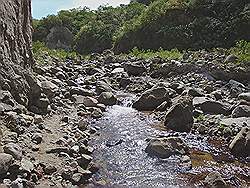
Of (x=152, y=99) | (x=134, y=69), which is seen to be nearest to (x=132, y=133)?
(x=152, y=99)

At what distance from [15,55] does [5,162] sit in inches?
161

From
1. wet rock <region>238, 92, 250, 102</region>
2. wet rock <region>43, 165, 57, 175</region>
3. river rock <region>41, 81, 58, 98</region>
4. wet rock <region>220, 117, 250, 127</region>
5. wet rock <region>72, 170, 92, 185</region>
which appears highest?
river rock <region>41, 81, 58, 98</region>

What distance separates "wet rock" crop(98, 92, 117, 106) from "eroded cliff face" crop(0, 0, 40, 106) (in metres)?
3.43

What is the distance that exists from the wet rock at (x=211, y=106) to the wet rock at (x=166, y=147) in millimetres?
3008

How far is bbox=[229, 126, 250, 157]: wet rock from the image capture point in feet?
31.1

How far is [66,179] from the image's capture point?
7410mm

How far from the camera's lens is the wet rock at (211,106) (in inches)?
483

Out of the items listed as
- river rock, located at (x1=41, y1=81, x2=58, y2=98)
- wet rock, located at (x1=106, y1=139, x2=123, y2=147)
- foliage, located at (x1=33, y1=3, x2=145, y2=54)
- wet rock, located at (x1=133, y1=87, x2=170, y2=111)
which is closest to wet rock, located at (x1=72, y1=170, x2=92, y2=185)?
wet rock, located at (x1=106, y1=139, x2=123, y2=147)

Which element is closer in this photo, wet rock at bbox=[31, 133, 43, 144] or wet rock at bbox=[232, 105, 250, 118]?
wet rock at bbox=[31, 133, 43, 144]

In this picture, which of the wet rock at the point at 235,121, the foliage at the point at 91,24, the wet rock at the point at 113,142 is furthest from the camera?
the foliage at the point at 91,24

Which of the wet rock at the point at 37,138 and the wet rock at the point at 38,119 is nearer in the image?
the wet rock at the point at 37,138

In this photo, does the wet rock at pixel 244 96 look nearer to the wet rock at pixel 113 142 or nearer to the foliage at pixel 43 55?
the wet rock at pixel 113 142

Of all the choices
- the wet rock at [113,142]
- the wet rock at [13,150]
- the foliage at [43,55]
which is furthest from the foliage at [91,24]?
the wet rock at [13,150]

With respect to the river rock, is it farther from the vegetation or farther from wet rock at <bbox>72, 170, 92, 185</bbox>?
the vegetation
